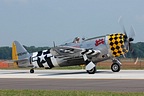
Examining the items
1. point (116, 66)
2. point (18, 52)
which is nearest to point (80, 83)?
point (116, 66)

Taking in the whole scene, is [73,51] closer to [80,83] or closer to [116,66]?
[116,66]

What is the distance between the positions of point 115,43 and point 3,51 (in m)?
151

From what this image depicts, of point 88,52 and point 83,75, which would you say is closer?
point 83,75

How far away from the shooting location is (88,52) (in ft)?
122

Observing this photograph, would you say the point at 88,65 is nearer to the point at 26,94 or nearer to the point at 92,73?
the point at 92,73

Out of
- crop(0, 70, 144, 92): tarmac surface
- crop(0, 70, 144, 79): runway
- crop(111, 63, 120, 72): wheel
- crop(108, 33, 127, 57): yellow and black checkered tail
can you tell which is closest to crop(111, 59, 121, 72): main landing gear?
crop(111, 63, 120, 72): wheel

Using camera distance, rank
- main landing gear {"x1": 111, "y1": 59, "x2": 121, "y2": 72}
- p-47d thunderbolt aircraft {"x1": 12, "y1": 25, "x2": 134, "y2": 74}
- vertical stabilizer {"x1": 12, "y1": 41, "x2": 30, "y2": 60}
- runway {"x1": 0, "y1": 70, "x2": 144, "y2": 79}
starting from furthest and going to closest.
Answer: vertical stabilizer {"x1": 12, "y1": 41, "x2": 30, "y2": 60} < main landing gear {"x1": 111, "y1": 59, "x2": 121, "y2": 72} < p-47d thunderbolt aircraft {"x1": 12, "y1": 25, "x2": 134, "y2": 74} < runway {"x1": 0, "y1": 70, "x2": 144, "y2": 79}

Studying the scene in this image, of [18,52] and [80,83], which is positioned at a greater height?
[18,52]

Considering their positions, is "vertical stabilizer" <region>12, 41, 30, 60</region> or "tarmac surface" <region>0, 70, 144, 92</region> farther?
"vertical stabilizer" <region>12, 41, 30, 60</region>

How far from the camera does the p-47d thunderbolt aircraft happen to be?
1428 inches

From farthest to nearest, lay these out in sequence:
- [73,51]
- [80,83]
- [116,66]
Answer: [116,66] → [73,51] → [80,83]

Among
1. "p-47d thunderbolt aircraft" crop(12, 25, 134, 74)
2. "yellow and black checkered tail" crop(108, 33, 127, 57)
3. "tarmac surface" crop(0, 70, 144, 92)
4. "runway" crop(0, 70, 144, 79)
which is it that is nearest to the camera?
"tarmac surface" crop(0, 70, 144, 92)

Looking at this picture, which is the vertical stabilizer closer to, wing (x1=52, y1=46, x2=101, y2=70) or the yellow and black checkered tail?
wing (x1=52, y1=46, x2=101, y2=70)

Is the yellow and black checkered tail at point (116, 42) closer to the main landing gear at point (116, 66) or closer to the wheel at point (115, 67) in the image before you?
the main landing gear at point (116, 66)
